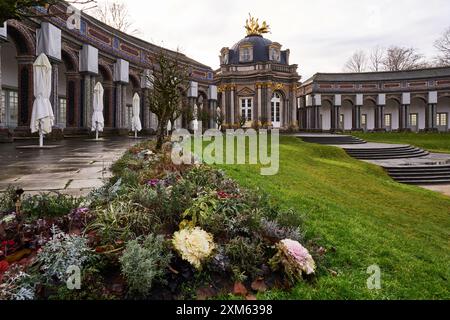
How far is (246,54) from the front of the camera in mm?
43781

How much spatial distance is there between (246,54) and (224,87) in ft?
17.3

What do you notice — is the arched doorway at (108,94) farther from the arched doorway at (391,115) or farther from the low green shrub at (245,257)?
the arched doorway at (391,115)

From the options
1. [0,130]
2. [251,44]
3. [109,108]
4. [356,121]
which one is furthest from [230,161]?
[356,121]

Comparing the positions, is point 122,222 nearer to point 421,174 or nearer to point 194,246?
point 194,246

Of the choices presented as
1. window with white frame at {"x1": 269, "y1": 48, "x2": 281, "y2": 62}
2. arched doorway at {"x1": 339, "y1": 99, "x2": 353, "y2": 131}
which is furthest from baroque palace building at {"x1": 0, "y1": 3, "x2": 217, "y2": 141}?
arched doorway at {"x1": 339, "y1": 99, "x2": 353, "y2": 131}

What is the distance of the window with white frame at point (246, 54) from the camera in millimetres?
43562

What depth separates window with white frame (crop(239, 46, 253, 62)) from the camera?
43.6 meters

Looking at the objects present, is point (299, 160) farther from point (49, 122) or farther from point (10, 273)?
point (10, 273)

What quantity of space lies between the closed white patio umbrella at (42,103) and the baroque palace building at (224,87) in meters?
A: 2.63

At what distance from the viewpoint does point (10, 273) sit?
8.36 ft

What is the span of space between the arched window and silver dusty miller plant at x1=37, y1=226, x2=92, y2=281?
131 ft

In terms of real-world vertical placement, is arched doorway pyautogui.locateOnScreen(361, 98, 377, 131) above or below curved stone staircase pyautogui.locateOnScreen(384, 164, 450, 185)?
above

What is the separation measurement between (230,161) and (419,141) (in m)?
27.8

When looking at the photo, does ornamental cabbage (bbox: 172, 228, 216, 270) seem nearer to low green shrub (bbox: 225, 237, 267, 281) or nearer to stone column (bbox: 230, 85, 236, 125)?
low green shrub (bbox: 225, 237, 267, 281)
